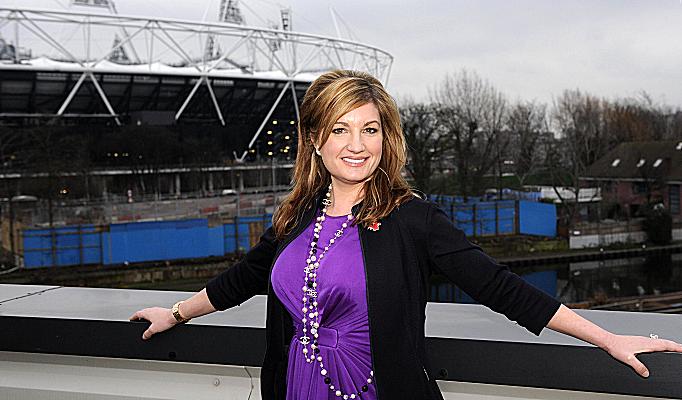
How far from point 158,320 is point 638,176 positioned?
44.7 ft

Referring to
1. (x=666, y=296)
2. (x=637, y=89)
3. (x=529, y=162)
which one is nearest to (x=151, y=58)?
(x=529, y=162)

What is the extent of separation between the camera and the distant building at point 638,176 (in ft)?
42.4

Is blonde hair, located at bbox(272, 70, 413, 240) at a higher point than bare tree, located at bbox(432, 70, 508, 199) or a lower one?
lower

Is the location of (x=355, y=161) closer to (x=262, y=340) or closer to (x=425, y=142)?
(x=262, y=340)

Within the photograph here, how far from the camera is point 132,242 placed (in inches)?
377

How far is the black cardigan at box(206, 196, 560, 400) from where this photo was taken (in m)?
0.48

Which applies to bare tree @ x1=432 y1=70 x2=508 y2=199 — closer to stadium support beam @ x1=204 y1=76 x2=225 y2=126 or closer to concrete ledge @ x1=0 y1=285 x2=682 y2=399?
stadium support beam @ x1=204 y1=76 x2=225 y2=126

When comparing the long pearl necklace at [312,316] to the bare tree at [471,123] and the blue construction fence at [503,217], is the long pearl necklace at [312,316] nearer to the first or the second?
the blue construction fence at [503,217]

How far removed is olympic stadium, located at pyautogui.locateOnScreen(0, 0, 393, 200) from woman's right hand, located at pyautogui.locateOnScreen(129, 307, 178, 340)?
11552 mm

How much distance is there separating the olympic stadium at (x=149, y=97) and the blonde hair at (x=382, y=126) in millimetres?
11632

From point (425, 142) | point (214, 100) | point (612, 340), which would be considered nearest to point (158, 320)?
point (612, 340)

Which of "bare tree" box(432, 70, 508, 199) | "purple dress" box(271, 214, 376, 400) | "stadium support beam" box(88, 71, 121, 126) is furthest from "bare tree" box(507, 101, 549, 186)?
"purple dress" box(271, 214, 376, 400)

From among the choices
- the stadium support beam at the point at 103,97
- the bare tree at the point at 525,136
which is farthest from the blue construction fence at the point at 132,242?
the stadium support beam at the point at 103,97

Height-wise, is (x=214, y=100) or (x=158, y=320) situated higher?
(x=214, y=100)
